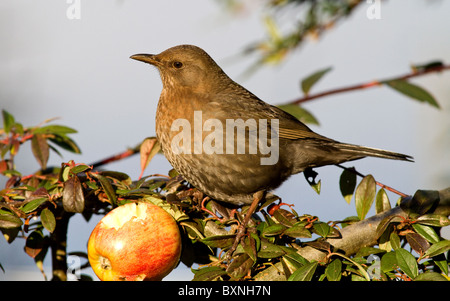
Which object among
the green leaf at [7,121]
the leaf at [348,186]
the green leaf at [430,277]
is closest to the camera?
the green leaf at [430,277]

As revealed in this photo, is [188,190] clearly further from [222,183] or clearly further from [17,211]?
[17,211]

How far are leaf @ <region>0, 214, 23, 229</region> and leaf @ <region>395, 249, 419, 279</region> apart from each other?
56.8 inches

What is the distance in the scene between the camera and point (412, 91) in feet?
8.75

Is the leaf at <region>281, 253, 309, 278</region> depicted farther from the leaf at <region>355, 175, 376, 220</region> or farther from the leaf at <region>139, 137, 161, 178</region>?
the leaf at <region>139, 137, 161, 178</region>

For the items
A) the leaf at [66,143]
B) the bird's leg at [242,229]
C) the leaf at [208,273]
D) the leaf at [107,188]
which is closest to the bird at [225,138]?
the bird's leg at [242,229]

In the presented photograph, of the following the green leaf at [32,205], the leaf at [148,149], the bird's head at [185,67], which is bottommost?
the green leaf at [32,205]

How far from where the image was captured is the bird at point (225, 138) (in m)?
2.77

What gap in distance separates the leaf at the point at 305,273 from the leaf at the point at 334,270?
57 mm

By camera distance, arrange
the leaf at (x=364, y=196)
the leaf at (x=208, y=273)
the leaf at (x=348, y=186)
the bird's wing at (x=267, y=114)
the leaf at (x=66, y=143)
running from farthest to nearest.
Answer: the bird's wing at (x=267, y=114) < the leaf at (x=66, y=143) < the leaf at (x=348, y=186) < the leaf at (x=364, y=196) < the leaf at (x=208, y=273)

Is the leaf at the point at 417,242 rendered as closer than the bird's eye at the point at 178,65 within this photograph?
Yes

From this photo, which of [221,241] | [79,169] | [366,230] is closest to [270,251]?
[221,241]

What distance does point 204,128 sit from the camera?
2797mm

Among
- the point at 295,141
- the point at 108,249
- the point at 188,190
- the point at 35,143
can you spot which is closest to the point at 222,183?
the point at 188,190

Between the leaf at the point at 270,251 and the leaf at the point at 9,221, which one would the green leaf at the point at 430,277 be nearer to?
the leaf at the point at 270,251
